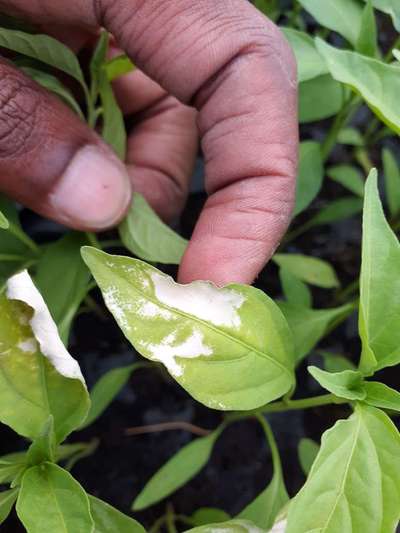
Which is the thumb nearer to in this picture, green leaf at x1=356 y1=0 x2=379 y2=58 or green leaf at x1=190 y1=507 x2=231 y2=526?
green leaf at x1=356 y1=0 x2=379 y2=58

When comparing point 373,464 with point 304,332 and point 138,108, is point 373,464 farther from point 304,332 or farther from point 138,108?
point 138,108

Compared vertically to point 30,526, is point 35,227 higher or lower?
lower

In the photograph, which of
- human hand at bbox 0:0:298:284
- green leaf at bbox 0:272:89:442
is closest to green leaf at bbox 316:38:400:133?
human hand at bbox 0:0:298:284

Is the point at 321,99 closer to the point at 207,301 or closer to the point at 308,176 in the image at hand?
the point at 308,176

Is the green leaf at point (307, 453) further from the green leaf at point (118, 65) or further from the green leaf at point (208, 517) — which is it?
the green leaf at point (118, 65)

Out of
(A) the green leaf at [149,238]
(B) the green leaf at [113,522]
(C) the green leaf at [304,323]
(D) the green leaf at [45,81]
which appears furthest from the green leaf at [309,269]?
(B) the green leaf at [113,522]


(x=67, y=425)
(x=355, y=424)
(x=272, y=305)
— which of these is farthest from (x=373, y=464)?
(x=67, y=425)
